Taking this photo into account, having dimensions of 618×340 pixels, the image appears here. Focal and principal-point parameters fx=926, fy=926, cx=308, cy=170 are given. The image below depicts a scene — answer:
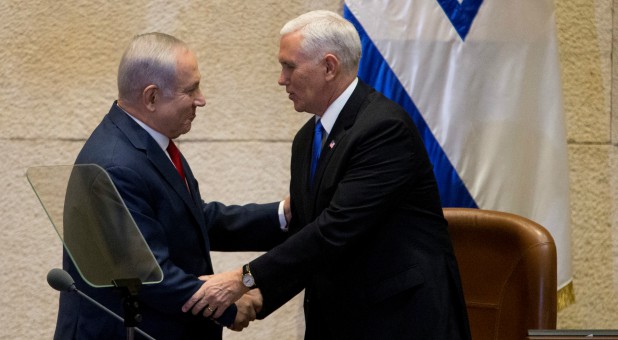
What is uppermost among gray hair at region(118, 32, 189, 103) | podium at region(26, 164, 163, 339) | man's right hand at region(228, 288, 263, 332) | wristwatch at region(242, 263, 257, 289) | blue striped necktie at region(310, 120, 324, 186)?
gray hair at region(118, 32, 189, 103)

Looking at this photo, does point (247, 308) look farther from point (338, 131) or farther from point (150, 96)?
point (150, 96)

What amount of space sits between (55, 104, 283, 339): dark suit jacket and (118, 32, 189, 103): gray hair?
84 mm

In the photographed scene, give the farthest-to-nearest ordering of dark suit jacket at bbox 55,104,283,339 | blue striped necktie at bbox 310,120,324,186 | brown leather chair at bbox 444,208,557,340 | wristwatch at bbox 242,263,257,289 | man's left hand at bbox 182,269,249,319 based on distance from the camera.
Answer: brown leather chair at bbox 444,208,557,340 < blue striped necktie at bbox 310,120,324,186 < wristwatch at bbox 242,263,257,289 < man's left hand at bbox 182,269,249,319 < dark suit jacket at bbox 55,104,283,339

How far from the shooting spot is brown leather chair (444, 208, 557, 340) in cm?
311

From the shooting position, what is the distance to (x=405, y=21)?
3668mm

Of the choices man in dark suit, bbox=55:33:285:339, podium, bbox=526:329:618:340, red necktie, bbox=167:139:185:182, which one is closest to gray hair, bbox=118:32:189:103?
man in dark suit, bbox=55:33:285:339

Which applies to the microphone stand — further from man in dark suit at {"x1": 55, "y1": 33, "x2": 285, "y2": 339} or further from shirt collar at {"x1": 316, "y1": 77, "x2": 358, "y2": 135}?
shirt collar at {"x1": 316, "y1": 77, "x2": 358, "y2": 135}

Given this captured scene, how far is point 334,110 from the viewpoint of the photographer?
9.57 feet

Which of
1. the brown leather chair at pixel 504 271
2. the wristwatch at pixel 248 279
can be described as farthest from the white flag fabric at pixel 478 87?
the wristwatch at pixel 248 279

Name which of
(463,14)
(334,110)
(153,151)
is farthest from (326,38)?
(463,14)

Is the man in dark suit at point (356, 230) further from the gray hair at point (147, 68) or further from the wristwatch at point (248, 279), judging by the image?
the gray hair at point (147, 68)

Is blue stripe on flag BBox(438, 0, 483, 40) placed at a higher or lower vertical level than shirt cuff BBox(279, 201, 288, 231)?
higher

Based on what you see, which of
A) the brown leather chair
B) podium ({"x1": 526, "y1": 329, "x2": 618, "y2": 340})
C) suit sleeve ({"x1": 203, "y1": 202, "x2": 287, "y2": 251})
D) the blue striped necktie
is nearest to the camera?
podium ({"x1": 526, "y1": 329, "x2": 618, "y2": 340})

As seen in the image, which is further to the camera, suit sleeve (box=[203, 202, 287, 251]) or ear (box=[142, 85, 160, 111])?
suit sleeve (box=[203, 202, 287, 251])
